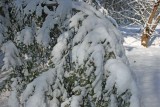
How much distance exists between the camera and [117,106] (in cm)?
274

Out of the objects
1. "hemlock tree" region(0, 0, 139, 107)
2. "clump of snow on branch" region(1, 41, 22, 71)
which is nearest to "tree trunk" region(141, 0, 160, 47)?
"hemlock tree" region(0, 0, 139, 107)

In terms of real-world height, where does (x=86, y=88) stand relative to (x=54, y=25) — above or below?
below

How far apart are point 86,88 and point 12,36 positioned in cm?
102

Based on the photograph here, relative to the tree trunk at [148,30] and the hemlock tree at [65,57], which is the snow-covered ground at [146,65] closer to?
the tree trunk at [148,30]

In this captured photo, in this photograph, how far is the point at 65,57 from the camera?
2.96 meters

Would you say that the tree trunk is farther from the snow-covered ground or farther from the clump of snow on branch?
the clump of snow on branch

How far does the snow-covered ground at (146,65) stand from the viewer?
8553 millimetres

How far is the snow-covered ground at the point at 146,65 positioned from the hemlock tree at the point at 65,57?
3.65 m

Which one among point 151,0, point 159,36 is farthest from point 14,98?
point 159,36

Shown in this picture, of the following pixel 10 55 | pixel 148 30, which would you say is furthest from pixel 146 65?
pixel 10 55

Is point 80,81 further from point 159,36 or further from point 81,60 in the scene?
point 159,36

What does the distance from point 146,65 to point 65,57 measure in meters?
8.80

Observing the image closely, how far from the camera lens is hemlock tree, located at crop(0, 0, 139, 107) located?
2.74 metres

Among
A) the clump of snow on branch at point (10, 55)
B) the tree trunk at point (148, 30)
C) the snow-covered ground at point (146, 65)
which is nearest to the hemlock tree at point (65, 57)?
the clump of snow on branch at point (10, 55)
